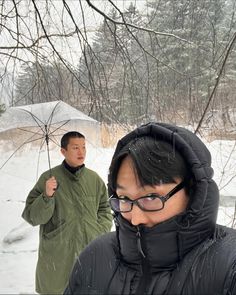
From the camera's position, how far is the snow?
4.75 meters

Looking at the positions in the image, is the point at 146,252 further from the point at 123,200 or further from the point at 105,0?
the point at 105,0

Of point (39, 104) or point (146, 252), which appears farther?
point (39, 104)

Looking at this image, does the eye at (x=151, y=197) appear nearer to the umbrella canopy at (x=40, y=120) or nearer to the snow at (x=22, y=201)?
the umbrella canopy at (x=40, y=120)

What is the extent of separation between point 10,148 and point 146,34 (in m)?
2.03

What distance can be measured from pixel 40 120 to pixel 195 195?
2682 millimetres

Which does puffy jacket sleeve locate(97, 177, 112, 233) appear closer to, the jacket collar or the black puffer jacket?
the black puffer jacket

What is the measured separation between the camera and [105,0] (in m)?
2.79

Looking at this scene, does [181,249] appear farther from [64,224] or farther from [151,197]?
[64,224]

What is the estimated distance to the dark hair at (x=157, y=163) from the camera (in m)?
1.11

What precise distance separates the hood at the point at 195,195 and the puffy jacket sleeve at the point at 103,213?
178 cm

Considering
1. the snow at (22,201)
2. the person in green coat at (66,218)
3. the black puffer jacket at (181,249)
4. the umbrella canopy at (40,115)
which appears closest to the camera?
the black puffer jacket at (181,249)

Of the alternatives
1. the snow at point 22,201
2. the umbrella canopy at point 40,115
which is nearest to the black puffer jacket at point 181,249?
the umbrella canopy at point 40,115

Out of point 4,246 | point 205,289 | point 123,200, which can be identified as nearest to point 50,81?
point 123,200

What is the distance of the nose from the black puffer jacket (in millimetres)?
19
